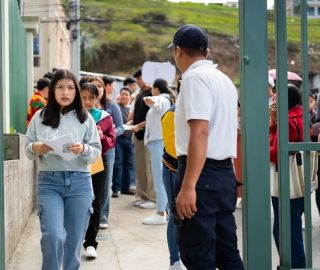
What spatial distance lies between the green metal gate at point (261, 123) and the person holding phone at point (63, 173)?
4.59 ft

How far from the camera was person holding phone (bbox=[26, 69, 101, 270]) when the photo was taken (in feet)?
A: 15.2

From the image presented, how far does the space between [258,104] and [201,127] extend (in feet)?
2.16

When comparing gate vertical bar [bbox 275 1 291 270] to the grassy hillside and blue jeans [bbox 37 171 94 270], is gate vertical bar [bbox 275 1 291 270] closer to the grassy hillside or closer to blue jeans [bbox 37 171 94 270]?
blue jeans [bbox 37 171 94 270]

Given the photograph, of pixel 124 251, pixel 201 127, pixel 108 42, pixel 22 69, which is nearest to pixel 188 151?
pixel 201 127

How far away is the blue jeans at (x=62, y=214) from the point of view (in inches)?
181

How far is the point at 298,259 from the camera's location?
5.28 meters

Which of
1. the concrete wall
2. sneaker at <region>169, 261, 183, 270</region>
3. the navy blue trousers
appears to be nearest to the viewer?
the navy blue trousers

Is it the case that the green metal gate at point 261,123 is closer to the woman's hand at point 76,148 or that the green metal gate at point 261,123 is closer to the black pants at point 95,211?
the woman's hand at point 76,148

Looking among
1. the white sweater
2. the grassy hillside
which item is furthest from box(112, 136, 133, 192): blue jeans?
the grassy hillside

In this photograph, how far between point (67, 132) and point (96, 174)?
1841 millimetres

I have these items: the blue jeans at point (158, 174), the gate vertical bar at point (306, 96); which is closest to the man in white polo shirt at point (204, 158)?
the gate vertical bar at point (306, 96)

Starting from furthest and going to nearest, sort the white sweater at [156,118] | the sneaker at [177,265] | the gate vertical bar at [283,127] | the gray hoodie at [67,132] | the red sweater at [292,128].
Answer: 1. the white sweater at [156,118]
2. the sneaker at [177,265]
3. the red sweater at [292,128]
4. the gray hoodie at [67,132]
5. the gate vertical bar at [283,127]

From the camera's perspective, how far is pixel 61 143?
4.66 metres

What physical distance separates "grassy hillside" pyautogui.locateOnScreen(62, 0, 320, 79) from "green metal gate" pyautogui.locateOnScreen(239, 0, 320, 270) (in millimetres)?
61597
